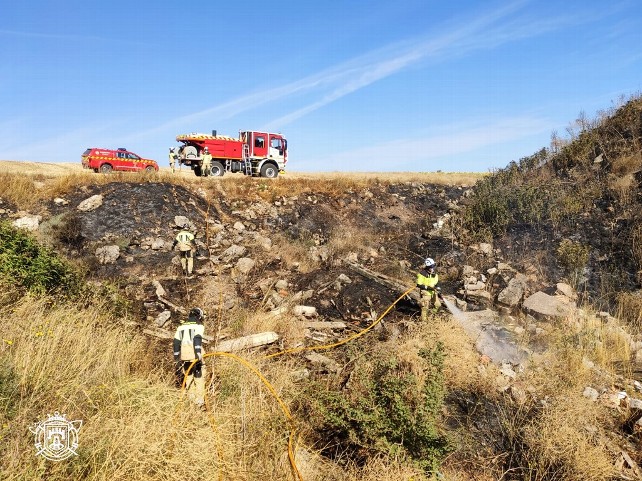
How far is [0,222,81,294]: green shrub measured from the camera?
6074 mm

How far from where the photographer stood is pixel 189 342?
5078 mm

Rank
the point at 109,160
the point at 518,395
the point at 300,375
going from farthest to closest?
the point at 109,160
the point at 300,375
the point at 518,395

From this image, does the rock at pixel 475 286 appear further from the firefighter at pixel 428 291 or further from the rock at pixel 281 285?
the rock at pixel 281 285

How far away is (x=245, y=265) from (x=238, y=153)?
9010 millimetres

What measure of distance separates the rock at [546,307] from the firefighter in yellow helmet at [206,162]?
43.4 feet

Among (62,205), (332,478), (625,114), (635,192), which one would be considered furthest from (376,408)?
(625,114)

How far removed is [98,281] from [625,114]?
20379 millimetres

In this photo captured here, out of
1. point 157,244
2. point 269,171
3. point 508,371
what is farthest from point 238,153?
point 508,371

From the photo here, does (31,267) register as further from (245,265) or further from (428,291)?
(428,291)

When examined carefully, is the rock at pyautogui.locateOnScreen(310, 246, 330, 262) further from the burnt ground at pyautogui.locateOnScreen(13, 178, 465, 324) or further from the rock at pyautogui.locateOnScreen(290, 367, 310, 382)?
the rock at pyautogui.locateOnScreen(290, 367, 310, 382)

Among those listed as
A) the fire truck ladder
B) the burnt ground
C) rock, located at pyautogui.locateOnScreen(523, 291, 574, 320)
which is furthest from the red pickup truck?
rock, located at pyautogui.locateOnScreen(523, 291, 574, 320)

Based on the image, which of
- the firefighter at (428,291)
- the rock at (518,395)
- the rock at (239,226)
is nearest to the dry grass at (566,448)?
the rock at (518,395)

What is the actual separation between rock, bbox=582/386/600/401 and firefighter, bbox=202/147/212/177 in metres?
15.2

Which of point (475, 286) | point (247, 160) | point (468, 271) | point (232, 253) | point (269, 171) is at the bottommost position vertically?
point (475, 286)
